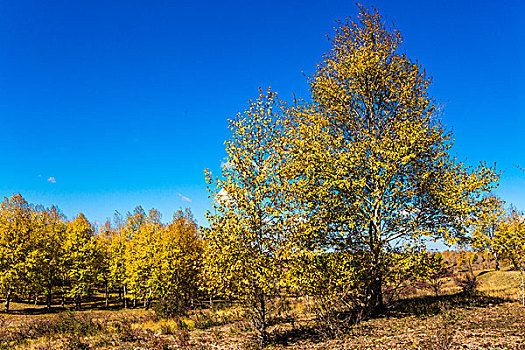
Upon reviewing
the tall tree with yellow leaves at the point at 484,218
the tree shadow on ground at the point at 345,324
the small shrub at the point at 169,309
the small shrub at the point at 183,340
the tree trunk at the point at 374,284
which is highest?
the tall tree with yellow leaves at the point at 484,218

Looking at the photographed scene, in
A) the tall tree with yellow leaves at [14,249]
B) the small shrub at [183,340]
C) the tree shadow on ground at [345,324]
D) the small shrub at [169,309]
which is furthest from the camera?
the tall tree with yellow leaves at [14,249]

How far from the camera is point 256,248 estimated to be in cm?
1135

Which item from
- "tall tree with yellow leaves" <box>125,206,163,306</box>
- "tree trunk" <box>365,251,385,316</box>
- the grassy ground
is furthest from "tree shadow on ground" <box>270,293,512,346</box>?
"tall tree with yellow leaves" <box>125,206,163,306</box>

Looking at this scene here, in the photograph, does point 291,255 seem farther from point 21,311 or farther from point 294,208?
point 21,311

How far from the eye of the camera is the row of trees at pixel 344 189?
11180 mm

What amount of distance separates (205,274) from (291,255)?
3373mm

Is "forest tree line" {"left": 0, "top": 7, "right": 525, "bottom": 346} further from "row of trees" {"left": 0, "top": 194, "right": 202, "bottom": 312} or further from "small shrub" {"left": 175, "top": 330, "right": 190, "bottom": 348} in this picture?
"row of trees" {"left": 0, "top": 194, "right": 202, "bottom": 312}

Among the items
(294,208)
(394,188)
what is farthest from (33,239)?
(394,188)

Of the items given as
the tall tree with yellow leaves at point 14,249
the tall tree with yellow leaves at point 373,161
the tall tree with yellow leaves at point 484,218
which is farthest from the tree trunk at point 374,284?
the tall tree with yellow leaves at point 14,249

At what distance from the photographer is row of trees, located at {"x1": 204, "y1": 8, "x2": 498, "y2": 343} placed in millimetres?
11180

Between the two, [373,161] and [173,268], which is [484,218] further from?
[173,268]

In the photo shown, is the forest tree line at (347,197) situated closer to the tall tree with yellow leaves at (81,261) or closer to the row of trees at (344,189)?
the row of trees at (344,189)

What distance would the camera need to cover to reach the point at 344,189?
14.2 meters

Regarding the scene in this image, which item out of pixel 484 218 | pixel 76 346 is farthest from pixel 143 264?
pixel 484 218
